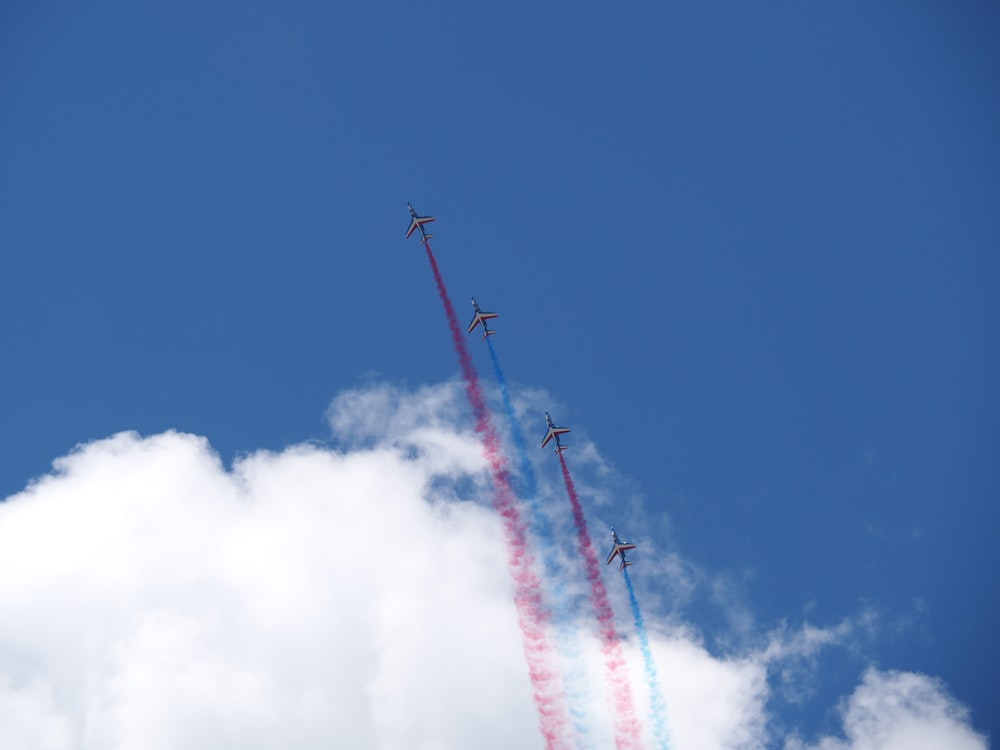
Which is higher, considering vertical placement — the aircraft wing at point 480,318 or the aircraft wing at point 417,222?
the aircraft wing at point 417,222

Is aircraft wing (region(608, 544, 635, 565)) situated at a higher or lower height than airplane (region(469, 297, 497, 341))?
lower

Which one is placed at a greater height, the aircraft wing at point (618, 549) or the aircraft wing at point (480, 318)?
the aircraft wing at point (480, 318)

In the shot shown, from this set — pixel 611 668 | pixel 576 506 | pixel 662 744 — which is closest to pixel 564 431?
pixel 576 506

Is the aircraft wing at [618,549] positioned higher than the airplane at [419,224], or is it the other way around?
the airplane at [419,224]

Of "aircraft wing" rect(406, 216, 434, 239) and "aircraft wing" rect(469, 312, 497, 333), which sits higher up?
"aircraft wing" rect(406, 216, 434, 239)

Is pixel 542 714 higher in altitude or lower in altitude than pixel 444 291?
lower

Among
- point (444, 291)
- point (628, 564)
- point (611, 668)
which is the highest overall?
point (444, 291)

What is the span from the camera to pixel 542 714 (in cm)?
13488

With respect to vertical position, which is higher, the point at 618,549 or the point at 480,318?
the point at 480,318

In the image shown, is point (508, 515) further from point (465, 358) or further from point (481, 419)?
point (465, 358)

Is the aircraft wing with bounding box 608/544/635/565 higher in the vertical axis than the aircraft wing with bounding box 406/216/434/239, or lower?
lower

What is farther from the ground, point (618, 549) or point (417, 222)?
point (417, 222)

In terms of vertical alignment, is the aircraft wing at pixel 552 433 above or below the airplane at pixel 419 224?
below

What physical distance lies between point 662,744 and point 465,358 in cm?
6286
